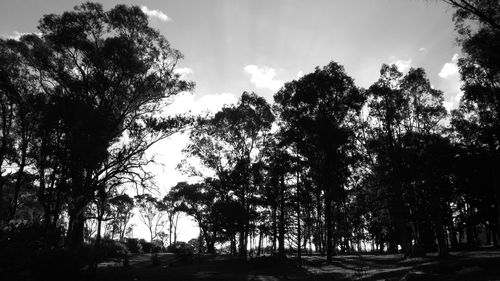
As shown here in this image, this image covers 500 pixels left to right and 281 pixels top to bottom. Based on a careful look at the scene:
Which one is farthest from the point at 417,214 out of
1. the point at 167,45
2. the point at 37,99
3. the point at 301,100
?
the point at 37,99

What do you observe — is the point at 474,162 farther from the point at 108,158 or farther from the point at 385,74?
the point at 108,158

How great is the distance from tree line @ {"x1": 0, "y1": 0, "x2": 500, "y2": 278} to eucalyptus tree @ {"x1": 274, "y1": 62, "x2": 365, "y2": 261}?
4.7 inches

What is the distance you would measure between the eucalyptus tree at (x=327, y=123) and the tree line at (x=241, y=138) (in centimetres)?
12

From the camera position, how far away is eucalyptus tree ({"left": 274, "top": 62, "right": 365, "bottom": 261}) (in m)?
30.1

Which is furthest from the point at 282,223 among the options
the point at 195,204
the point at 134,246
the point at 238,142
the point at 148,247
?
the point at 148,247

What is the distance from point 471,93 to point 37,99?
30.9 m

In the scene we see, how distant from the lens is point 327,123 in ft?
98.9

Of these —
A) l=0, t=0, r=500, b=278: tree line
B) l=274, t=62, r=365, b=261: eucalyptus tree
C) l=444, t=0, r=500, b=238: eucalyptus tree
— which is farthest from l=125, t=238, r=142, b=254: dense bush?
l=444, t=0, r=500, b=238: eucalyptus tree

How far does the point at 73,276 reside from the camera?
16.0 metres

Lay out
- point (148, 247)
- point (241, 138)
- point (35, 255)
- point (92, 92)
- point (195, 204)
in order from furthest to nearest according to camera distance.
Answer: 1. point (148, 247)
2. point (195, 204)
3. point (241, 138)
4. point (92, 92)
5. point (35, 255)

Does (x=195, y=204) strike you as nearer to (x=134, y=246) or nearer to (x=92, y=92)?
(x=134, y=246)

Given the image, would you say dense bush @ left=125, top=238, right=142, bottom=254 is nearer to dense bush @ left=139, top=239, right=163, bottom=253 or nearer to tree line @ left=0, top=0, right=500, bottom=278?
dense bush @ left=139, top=239, right=163, bottom=253

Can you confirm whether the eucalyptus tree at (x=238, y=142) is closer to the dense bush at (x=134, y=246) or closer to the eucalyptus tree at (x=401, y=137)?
the eucalyptus tree at (x=401, y=137)

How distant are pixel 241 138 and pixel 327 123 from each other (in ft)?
30.9
